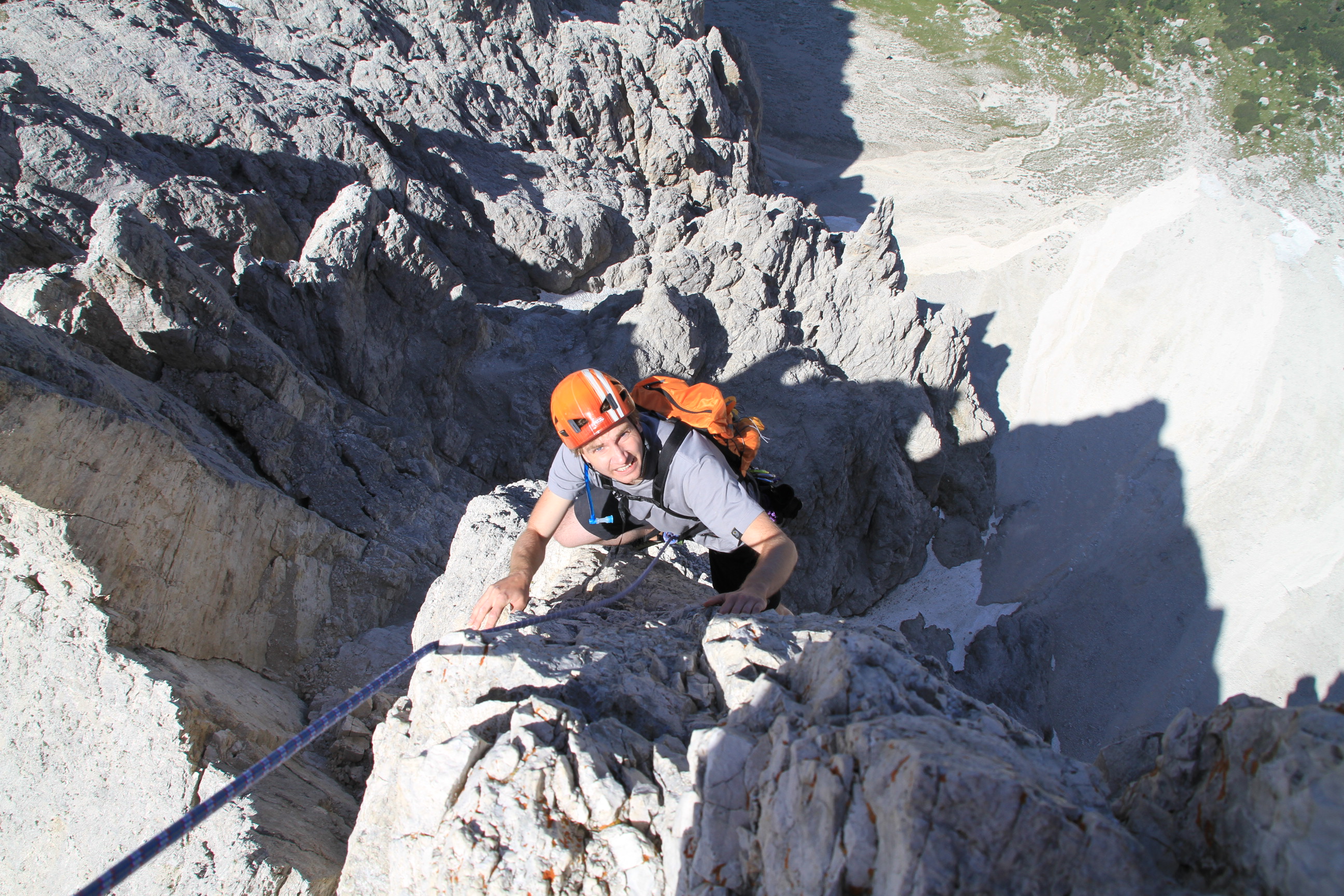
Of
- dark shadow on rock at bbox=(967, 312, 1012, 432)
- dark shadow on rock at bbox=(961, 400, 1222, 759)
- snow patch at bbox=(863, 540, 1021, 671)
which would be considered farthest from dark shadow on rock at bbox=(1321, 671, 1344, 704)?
dark shadow on rock at bbox=(967, 312, 1012, 432)

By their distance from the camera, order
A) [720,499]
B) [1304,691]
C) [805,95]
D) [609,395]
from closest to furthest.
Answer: [609,395] → [720,499] → [1304,691] → [805,95]

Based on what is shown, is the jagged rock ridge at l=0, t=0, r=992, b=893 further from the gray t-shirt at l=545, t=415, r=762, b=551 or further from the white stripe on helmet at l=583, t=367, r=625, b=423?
the white stripe on helmet at l=583, t=367, r=625, b=423

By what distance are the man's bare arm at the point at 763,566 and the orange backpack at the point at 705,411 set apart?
685mm

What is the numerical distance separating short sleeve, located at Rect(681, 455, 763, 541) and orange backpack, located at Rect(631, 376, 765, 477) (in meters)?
0.42

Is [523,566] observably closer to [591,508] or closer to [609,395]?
[591,508]

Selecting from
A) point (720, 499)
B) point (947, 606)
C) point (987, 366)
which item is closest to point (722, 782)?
point (720, 499)

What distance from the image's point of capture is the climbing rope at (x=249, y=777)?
79.7 inches

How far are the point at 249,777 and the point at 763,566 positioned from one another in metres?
2.29

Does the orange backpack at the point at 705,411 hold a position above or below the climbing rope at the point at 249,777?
above

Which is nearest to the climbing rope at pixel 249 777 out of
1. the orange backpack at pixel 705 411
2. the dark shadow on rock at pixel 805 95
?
the orange backpack at pixel 705 411

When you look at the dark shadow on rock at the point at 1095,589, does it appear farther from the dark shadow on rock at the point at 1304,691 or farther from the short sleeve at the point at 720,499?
the short sleeve at the point at 720,499

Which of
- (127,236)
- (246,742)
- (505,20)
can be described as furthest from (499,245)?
(246,742)

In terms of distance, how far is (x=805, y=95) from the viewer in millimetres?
29969

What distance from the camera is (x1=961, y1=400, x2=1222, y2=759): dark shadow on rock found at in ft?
42.3
